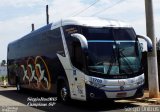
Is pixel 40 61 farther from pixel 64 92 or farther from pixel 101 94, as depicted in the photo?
pixel 101 94

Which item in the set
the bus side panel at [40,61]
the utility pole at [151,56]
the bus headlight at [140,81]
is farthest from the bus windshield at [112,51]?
the utility pole at [151,56]

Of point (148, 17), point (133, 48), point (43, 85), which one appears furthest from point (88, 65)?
point (43, 85)

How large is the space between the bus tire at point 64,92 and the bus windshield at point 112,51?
233 centimetres

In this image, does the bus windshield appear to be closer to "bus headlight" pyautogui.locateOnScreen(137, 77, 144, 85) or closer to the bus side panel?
"bus headlight" pyautogui.locateOnScreen(137, 77, 144, 85)

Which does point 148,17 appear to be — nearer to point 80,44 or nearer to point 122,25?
point 122,25

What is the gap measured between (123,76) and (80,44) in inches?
78.4

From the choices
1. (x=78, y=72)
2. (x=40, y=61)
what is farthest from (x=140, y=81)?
(x=40, y=61)

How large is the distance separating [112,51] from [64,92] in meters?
3.05

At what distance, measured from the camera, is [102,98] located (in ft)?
48.0

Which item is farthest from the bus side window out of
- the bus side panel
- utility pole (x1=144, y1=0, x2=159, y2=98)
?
utility pole (x1=144, y1=0, x2=159, y2=98)

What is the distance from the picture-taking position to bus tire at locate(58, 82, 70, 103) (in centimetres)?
1653

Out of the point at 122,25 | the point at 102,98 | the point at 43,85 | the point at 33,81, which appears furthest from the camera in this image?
the point at 33,81

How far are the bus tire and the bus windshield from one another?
233cm

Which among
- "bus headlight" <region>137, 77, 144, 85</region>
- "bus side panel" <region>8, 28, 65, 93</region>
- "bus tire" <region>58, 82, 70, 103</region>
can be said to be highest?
"bus side panel" <region>8, 28, 65, 93</region>
